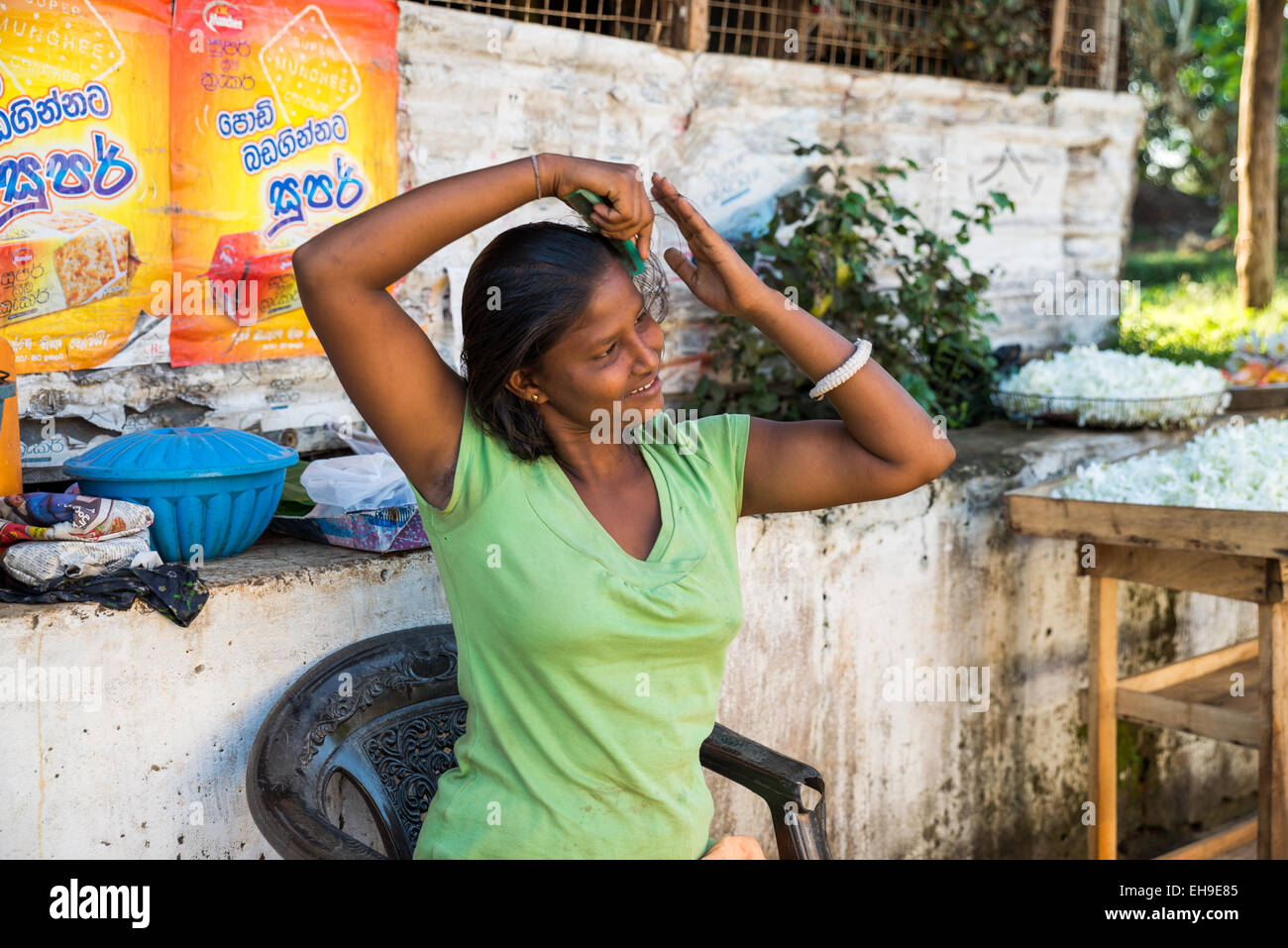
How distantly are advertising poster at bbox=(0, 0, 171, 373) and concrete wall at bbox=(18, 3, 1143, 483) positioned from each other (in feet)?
0.40

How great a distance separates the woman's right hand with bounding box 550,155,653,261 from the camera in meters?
1.87

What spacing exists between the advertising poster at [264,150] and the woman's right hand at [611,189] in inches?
61.8

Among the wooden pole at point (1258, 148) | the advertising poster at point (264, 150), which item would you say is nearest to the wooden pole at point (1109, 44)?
the wooden pole at point (1258, 148)

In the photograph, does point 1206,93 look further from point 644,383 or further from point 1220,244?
point 644,383

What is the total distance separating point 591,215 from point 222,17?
5.53 feet

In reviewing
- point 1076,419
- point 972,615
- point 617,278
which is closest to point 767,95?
point 1076,419

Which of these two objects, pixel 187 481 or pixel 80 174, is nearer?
pixel 187 481

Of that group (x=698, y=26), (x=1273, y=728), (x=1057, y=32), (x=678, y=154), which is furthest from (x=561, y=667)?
(x=1057, y=32)

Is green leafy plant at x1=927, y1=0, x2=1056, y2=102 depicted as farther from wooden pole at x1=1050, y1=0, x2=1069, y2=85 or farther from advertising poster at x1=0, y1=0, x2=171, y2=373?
advertising poster at x1=0, y1=0, x2=171, y2=373

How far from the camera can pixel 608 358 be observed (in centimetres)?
192

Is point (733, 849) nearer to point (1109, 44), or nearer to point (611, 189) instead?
point (611, 189)

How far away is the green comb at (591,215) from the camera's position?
6.26 ft

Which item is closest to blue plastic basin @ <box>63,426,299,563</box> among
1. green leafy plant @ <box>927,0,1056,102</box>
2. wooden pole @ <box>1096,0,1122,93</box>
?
green leafy plant @ <box>927,0,1056,102</box>

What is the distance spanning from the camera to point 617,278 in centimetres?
191
